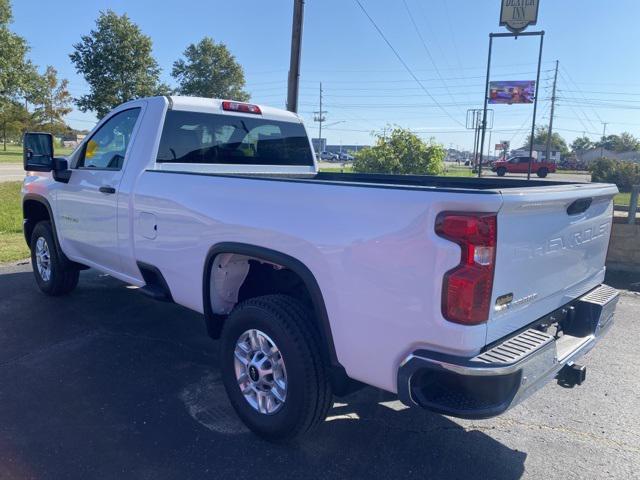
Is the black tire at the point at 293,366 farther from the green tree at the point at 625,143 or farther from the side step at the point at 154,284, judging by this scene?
the green tree at the point at 625,143

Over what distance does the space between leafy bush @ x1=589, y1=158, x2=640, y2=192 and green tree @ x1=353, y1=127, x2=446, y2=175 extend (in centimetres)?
1582

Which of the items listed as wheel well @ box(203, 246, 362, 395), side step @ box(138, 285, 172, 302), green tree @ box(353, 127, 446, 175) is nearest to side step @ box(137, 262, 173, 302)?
side step @ box(138, 285, 172, 302)

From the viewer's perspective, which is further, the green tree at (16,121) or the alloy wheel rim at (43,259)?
the green tree at (16,121)

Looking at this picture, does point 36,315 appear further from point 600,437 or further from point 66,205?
point 600,437

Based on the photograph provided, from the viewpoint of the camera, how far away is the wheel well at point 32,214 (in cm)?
585

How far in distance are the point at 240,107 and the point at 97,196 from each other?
1.49 metres

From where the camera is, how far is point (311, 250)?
264cm

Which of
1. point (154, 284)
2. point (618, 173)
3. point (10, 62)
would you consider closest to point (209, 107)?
point (154, 284)

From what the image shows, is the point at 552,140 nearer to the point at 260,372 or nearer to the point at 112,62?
the point at 112,62

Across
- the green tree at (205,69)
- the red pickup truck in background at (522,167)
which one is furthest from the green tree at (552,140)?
the green tree at (205,69)

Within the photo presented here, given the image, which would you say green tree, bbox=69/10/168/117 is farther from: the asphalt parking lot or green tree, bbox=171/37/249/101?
the asphalt parking lot

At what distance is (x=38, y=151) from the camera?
5023 mm

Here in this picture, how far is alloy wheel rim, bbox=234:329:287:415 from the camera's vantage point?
9.61 ft

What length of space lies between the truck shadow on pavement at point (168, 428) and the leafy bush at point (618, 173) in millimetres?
24848
